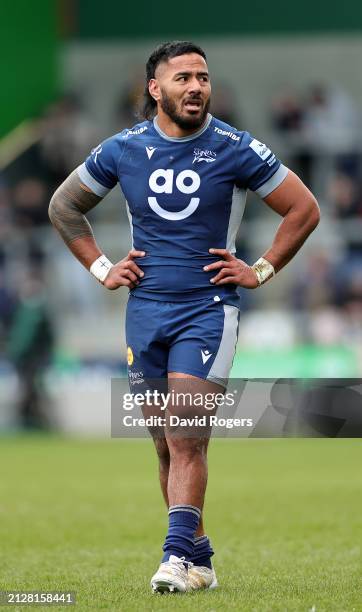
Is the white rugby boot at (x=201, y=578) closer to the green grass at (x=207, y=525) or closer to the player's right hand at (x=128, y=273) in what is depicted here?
the green grass at (x=207, y=525)

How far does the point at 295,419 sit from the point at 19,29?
19.0 meters

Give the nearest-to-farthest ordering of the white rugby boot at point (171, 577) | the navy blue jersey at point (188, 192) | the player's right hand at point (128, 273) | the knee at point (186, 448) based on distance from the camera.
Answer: the white rugby boot at point (171, 577) < the knee at point (186, 448) < the navy blue jersey at point (188, 192) < the player's right hand at point (128, 273)

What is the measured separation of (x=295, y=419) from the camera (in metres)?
6.66

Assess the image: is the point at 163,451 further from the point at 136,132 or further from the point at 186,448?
the point at 136,132

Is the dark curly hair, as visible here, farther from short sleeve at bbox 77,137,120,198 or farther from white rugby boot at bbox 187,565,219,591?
white rugby boot at bbox 187,565,219,591

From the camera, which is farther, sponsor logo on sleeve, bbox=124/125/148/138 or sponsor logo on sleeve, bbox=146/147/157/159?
sponsor logo on sleeve, bbox=124/125/148/138

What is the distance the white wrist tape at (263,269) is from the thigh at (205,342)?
23 centimetres

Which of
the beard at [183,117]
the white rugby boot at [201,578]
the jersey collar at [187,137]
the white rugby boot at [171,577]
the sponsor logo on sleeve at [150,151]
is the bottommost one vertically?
the white rugby boot at [201,578]

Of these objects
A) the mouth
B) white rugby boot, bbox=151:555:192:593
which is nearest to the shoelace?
white rugby boot, bbox=151:555:192:593

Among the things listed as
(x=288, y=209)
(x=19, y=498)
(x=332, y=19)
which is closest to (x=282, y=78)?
(x=332, y=19)

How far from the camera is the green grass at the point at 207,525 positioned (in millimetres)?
6812

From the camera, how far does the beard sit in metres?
6.81

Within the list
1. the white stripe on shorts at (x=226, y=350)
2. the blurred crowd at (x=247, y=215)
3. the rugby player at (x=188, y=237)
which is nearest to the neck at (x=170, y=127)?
the rugby player at (x=188, y=237)
